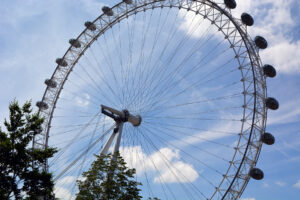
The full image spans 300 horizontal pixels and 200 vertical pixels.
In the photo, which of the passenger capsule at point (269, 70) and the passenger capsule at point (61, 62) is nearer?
the passenger capsule at point (269, 70)

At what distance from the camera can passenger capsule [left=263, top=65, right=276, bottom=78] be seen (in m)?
26.3

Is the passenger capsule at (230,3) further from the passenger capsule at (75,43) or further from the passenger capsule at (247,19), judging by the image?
the passenger capsule at (75,43)

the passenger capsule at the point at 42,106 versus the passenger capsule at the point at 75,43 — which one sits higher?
the passenger capsule at the point at 75,43

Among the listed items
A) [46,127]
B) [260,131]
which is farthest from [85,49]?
[260,131]

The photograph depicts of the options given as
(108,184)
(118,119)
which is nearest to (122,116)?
(118,119)

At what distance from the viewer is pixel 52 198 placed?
16.6 meters

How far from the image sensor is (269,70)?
26312mm

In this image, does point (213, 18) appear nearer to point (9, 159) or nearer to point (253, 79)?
point (253, 79)

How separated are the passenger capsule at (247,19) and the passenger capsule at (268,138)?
10873 mm

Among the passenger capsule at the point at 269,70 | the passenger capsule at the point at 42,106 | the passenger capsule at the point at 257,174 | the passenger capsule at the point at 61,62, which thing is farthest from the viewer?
the passenger capsule at the point at 42,106

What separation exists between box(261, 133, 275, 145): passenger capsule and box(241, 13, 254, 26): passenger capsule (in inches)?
428

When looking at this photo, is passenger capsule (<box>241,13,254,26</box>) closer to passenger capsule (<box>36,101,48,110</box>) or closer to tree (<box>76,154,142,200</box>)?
tree (<box>76,154,142,200</box>)

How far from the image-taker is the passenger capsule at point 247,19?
27.5 meters

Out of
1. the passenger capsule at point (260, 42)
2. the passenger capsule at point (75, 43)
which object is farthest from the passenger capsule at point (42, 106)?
the passenger capsule at point (260, 42)
